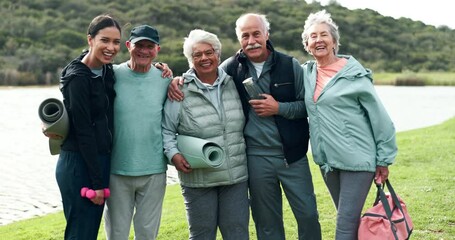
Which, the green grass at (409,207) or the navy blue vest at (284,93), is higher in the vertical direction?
the navy blue vest at (284,93)

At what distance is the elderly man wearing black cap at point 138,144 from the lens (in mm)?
4410

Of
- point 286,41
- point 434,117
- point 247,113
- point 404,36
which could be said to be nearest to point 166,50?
point 286,41

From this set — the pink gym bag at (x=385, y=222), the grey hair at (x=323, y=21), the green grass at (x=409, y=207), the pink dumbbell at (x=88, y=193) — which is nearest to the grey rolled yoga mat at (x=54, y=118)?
the pink dumbbell at (x=88, y=193)

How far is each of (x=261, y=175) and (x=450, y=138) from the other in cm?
1169

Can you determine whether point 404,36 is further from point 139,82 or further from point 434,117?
point 139,82

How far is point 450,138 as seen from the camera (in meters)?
15.1

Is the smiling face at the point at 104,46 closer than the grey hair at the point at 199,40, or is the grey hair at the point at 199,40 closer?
the smiling face at the point at 104,46

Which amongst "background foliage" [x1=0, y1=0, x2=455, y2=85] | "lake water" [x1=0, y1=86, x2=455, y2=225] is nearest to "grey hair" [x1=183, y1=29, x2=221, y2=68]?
"lake water" [x1=0, y1=86, x2=455, y2=225]

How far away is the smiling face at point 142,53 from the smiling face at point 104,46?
7.2 inches

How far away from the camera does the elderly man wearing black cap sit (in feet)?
14.5

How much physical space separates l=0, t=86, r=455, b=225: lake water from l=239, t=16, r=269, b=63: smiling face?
6.36 meters

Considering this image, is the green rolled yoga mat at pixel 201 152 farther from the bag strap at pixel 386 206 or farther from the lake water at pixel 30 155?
the lake water at pixel 30 155

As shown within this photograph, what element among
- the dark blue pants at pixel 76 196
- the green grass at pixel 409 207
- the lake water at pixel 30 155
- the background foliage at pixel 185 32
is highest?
the background foliage at pixel 185 32

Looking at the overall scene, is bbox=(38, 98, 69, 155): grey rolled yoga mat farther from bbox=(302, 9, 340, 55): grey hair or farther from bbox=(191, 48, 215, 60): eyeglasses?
bbox=(302, 9, 340, 55): grey hair
